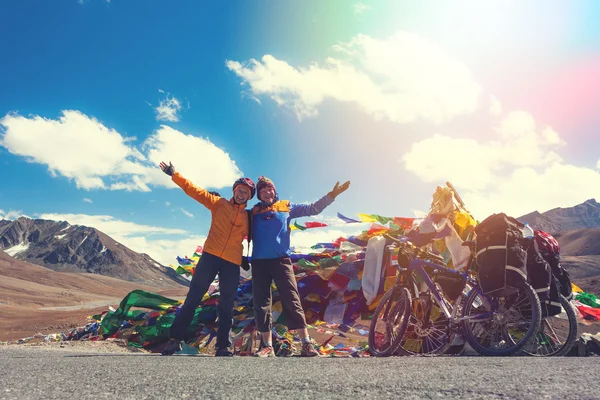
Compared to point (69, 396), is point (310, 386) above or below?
above

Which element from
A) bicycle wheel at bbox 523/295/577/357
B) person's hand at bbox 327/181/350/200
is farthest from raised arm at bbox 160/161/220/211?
bicycle wheel at bbox 523/295/577/357

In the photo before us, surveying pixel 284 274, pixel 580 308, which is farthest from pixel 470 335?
pixel 580 308

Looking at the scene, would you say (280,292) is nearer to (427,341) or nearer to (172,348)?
(172,348)

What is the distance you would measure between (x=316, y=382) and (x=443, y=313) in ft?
9.17

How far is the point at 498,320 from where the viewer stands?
4020 mm

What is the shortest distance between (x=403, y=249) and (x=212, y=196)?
2.45 meters

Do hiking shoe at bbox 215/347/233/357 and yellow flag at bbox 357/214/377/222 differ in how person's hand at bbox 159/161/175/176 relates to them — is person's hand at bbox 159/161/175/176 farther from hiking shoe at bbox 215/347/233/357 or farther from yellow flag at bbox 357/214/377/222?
yellow flag at bbox 357/214/377/222

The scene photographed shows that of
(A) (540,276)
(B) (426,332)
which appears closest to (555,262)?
(A) (540,276)

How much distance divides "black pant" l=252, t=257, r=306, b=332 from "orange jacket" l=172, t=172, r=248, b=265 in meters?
0.32

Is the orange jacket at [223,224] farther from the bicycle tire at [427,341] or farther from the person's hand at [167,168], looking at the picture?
the bicycle tire at [427,341]

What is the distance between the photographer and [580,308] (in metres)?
5.96

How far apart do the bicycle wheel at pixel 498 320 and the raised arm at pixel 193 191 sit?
3.20 metres

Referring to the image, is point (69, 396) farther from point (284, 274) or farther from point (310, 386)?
point (284, 274)

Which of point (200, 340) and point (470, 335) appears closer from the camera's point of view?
point (470, 335)
